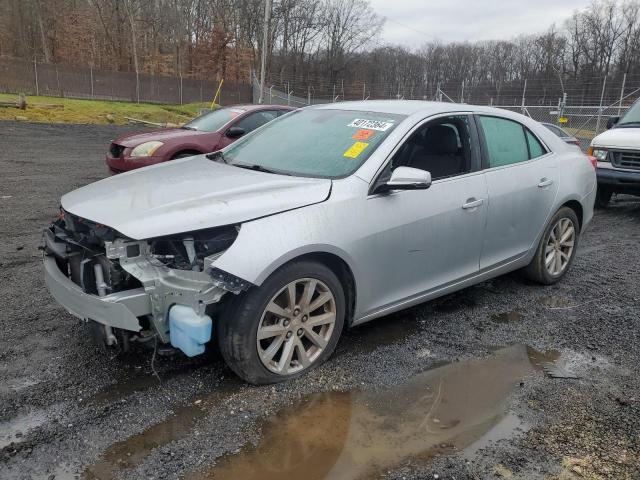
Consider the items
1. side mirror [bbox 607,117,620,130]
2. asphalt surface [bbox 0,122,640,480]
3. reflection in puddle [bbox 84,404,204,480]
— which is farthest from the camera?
side mirror [bbox 607,117,620,130]

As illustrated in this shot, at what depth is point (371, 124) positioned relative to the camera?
3828 millimetres

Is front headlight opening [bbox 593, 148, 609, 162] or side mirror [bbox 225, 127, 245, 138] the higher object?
side mirror [bbox 225, 127, 245, 138]

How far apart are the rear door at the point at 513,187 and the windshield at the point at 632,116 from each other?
16.9ft

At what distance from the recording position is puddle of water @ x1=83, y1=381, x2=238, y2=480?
2.39 meters

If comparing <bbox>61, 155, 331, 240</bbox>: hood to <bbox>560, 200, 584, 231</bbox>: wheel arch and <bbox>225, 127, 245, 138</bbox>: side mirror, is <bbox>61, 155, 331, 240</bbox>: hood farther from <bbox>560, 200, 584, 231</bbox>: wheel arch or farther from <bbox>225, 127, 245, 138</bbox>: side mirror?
<bbox>225, 127, 245, 138</bbox>: side mirror

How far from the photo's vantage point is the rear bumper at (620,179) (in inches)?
313

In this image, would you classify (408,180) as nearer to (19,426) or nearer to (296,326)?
(296,326)

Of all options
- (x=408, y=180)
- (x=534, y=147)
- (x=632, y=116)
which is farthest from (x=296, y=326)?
(x=632, y=116)

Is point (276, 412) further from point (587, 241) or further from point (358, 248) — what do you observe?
point (587, 241)

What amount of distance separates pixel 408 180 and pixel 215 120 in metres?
6.52

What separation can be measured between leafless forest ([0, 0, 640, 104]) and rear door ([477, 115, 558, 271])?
31.6 meters

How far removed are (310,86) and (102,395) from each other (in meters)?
34.8

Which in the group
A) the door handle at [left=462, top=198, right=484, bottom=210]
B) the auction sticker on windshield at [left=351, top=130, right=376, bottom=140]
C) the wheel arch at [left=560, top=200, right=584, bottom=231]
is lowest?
the wheel arch at [left=560, top=200, right=584, bottom=231]

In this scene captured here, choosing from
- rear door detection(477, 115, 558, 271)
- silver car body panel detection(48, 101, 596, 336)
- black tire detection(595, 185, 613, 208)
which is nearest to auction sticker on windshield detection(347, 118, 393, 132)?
silver car body panel detection(48, 101, 596, 336)
